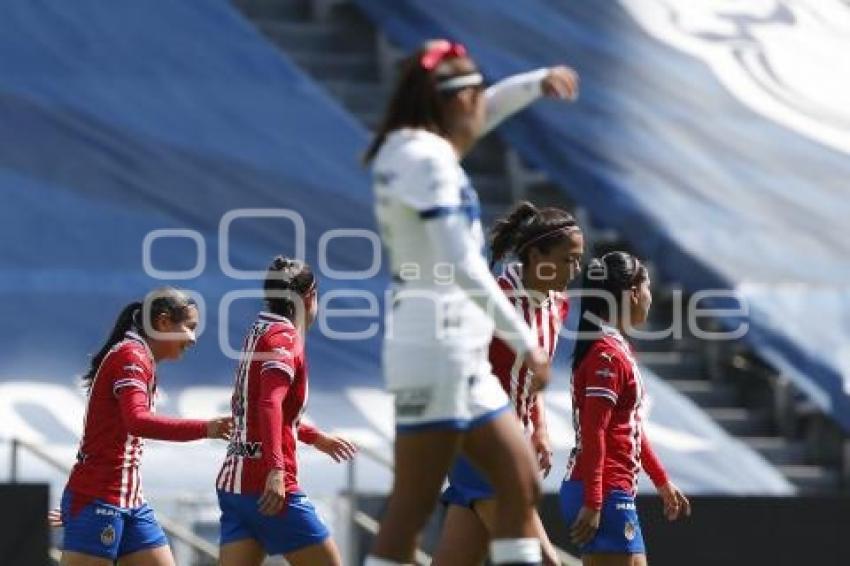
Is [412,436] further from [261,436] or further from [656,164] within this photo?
[656,164]

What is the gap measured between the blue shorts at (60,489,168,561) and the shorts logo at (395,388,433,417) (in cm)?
250

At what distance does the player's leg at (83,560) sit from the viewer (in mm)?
8641

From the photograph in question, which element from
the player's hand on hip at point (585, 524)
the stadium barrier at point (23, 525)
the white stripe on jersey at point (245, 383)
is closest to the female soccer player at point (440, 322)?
the player's hand on hip at point (585, 524)

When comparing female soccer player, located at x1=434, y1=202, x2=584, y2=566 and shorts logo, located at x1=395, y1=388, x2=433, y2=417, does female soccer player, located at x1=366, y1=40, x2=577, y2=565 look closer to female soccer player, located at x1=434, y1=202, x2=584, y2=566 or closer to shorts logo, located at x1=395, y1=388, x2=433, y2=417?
shorts logo, located at x1=395, y1=388, x2=433, y2=417

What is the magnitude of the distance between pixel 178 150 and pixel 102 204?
0.59 metres

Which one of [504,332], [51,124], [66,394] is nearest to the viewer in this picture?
[504,332]

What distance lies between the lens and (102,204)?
14219mm

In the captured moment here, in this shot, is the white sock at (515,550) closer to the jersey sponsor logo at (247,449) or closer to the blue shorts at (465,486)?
the blue shorts at (465,486)

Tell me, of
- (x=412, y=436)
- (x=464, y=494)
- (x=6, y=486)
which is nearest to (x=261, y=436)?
(x=464, y=494)

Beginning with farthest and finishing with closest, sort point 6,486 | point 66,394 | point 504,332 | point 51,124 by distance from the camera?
point 51,124 → point 66,394 → point 6,486 → point 504,332

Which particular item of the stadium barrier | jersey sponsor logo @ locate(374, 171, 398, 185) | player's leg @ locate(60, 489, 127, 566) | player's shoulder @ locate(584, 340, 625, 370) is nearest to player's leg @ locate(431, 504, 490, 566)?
player's shoulder @ locate(584, 340, 625, 370)

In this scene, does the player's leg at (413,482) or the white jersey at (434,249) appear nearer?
the white jersey at (434,249)

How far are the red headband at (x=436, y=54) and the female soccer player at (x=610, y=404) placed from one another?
1638mm

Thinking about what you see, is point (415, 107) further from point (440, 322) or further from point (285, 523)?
point (285, 523)
